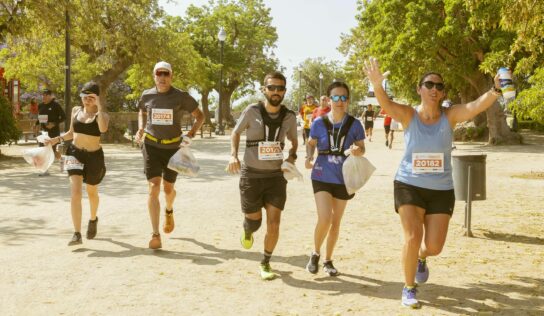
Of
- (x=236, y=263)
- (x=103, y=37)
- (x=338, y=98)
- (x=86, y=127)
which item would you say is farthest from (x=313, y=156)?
(x=103, y=37)

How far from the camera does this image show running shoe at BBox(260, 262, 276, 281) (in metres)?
5.84

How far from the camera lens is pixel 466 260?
6.75 m

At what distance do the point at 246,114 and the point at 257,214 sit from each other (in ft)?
3.05

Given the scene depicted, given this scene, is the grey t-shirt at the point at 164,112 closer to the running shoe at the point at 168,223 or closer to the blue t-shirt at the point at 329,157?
the running shoe at the point at 168,223

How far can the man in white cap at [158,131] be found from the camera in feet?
23.2

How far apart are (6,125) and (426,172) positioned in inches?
704

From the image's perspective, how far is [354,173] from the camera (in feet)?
18.6

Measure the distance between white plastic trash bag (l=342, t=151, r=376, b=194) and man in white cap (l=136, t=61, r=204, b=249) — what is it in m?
2.15

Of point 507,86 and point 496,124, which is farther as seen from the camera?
point 496,124

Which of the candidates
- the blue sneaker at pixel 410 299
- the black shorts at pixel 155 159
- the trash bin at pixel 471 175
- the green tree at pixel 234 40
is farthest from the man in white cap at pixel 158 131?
the green tree at pixel 234 40

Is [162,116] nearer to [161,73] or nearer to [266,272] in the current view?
[161,73]

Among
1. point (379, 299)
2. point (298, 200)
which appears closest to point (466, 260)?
point (379, 299)

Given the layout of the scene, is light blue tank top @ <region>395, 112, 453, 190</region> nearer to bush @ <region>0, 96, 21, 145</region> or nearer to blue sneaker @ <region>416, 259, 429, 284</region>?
blue sneaker @ <region>416, 259, 429, 284</region>

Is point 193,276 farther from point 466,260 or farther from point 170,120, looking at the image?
point 466,260
